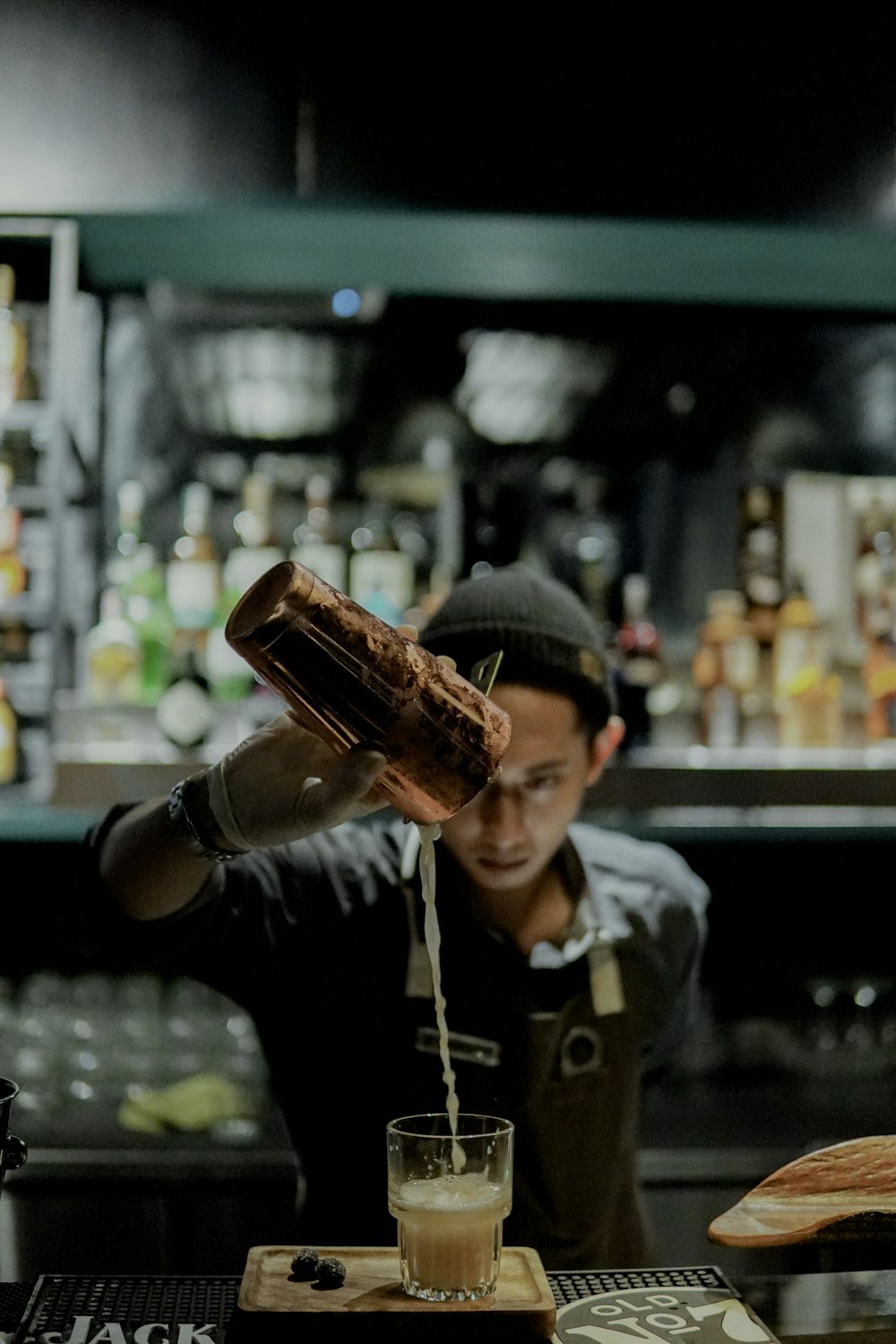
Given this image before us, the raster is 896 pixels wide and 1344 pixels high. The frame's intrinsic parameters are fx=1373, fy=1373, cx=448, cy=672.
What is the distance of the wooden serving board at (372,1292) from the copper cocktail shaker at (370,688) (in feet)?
1.27

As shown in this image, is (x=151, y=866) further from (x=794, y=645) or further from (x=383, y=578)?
(x=794, y=645)

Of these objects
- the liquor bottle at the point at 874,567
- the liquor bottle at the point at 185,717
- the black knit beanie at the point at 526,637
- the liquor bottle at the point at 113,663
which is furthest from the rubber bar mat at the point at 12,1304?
the liquor bottle at the point at 874,567

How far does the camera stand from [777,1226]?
122 centimetres

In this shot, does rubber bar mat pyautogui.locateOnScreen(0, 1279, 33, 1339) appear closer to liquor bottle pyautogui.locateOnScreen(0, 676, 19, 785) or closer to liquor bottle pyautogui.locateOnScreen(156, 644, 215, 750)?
liquor bottle pyautogui.locateOnScreen(156, 644, 215, 750)

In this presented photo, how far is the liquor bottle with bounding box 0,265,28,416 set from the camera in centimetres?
291

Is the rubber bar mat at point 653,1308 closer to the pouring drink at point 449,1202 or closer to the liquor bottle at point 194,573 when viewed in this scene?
the pouring drink at point 449,1202

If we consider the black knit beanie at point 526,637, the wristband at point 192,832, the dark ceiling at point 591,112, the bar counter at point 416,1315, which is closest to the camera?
the bar counter at point 416,1315

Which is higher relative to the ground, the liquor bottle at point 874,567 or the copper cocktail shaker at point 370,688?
the liquor bottle at point 874,567

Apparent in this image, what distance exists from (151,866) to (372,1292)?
0.50 m

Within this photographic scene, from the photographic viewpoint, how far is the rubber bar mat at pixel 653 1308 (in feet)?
3.64

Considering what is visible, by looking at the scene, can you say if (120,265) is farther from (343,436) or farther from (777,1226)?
(777,1226)

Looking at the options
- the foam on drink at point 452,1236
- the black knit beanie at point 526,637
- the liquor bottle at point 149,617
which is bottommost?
the foam on drink at point 452,1236

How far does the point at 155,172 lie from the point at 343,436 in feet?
2.60

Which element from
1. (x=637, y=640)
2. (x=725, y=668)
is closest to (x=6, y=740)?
(x=637, y=640)
